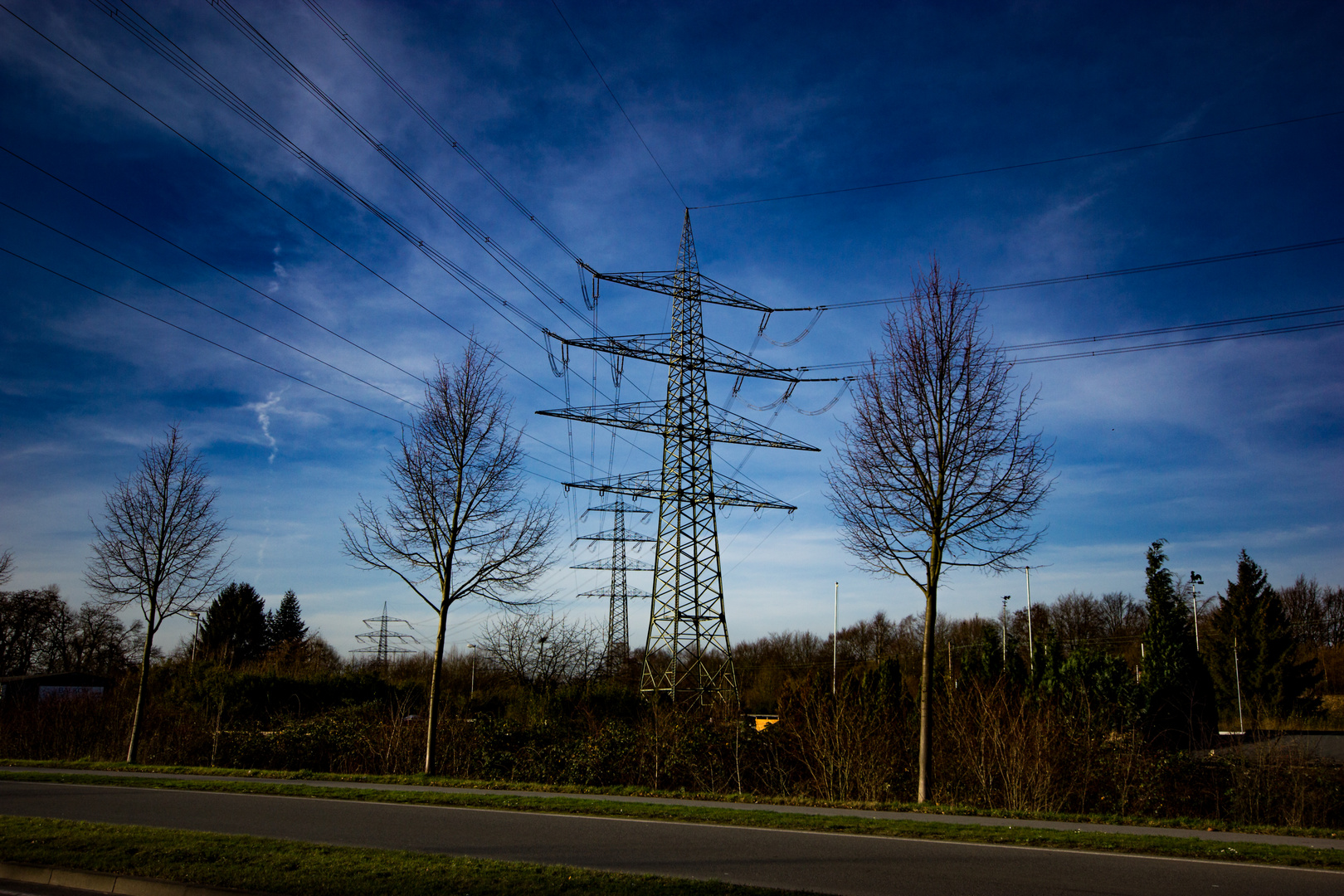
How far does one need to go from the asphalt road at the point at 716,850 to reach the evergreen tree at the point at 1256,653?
4338 centimetres

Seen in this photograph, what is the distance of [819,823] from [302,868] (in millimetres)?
6483

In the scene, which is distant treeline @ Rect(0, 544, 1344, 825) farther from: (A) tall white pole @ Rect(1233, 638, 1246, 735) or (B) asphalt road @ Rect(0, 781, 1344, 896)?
(A) tall white pole @ Rect(1233, 638, 1246, 735)

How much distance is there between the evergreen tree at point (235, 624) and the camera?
60.2 metres

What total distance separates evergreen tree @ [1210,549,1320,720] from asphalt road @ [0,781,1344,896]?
1708 inches

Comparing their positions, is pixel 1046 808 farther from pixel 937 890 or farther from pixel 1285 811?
pixel 937 890

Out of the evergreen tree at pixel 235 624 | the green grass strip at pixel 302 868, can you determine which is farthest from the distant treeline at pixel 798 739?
the evergreen tree at pixel 235 624

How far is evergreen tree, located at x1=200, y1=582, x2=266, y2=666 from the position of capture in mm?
60250

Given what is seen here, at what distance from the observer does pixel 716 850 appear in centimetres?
895

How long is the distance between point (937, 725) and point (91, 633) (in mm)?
65635

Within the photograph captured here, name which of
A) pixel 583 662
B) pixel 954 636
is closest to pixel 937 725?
pixel 583 662

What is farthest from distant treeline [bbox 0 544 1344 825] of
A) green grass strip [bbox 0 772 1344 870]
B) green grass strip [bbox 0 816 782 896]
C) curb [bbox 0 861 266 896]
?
curb [bbox 0 861 266 896]

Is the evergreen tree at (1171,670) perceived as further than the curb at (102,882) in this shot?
Yes

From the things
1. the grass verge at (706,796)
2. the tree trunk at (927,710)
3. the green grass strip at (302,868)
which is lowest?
the grass verge at (706,796)

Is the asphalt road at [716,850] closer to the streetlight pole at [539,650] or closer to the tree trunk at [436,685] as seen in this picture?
the tree trunk at [436,685]
